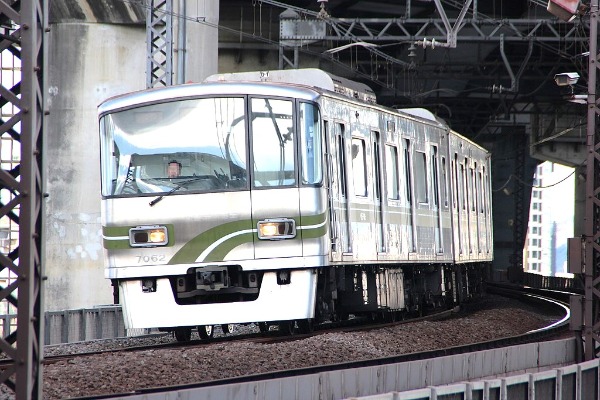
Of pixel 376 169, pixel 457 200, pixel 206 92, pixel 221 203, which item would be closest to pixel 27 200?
pixel 221 203

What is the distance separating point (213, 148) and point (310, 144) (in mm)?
1057

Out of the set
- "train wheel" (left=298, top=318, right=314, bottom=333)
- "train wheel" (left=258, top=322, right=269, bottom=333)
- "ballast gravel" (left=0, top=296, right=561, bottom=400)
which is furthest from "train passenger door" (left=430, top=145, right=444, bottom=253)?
"train wheel" (left=298, top=318, right=314, bottom=333)

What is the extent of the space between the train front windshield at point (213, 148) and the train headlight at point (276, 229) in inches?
16.1

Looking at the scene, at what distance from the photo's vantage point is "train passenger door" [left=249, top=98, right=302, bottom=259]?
14133 millimetres

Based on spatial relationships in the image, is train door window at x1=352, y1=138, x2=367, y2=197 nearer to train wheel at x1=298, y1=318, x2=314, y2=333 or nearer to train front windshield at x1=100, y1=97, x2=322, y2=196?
train front windshield at x1=100, y1=97, x2=322, y2=196

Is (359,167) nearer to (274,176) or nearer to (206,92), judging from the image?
(274,176)

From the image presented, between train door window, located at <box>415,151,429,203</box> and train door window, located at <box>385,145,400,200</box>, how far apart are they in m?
1.15

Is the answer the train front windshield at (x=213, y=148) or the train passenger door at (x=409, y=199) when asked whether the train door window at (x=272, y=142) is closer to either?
the train front windshield at (x=213, y=148)

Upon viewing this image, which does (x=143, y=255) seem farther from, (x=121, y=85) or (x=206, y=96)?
(x=121, y=85)

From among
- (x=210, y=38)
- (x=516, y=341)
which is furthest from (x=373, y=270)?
(x=210, y=38)

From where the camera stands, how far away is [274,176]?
14.2 meters

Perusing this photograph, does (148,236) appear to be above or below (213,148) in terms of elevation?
below

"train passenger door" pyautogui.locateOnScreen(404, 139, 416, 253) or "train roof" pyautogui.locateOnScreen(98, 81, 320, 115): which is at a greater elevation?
"train roof" pyautogui.locateOnScreen(98, 81, 320, 115)

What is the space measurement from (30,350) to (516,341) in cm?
991
